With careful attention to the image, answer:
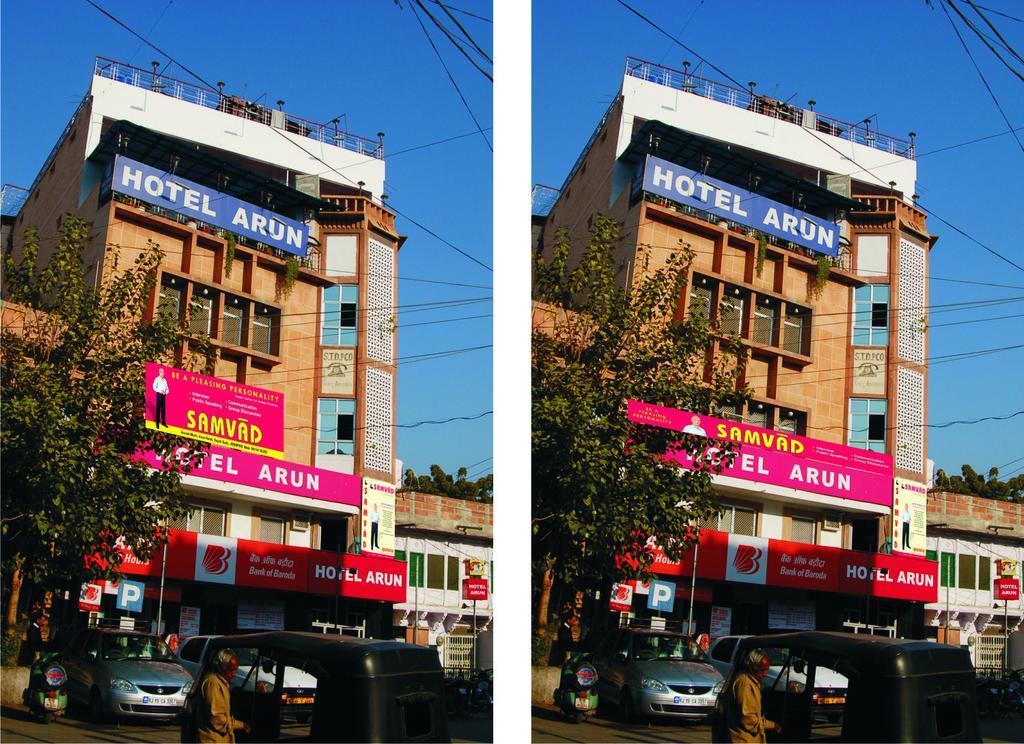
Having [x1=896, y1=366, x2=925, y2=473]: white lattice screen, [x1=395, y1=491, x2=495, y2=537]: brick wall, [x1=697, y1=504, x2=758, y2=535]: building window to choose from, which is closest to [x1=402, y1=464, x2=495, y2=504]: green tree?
[x1=395, y1=491, x2=495, y2=537]: brick wall

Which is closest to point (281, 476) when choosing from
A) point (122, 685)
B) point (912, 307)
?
point (122, 685)

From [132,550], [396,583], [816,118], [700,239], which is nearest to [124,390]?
[132,550]

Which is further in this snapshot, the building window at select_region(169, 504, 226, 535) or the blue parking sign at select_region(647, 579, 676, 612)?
the blue parking sign at select_region(647, 579, 676, 612)

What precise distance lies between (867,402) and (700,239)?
1.71 meters

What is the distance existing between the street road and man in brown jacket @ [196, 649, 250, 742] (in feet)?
3.36

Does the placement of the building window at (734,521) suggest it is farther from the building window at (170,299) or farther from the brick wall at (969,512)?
the building window at (170,299)

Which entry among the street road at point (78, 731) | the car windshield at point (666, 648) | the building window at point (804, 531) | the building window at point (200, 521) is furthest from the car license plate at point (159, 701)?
the building window at point (804, 531)

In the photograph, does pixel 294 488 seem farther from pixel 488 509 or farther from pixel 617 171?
pixel 617 171

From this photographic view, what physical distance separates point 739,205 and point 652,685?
3.73 metres

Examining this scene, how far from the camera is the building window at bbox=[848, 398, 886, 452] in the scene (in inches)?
337

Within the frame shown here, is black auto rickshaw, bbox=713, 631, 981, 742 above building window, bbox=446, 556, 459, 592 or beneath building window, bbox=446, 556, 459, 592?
beneath

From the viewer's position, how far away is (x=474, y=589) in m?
7.95

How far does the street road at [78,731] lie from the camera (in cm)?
653

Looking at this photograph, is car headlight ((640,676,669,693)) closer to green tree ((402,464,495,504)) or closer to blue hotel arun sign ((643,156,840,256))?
green tree ((402,464,495,504))
